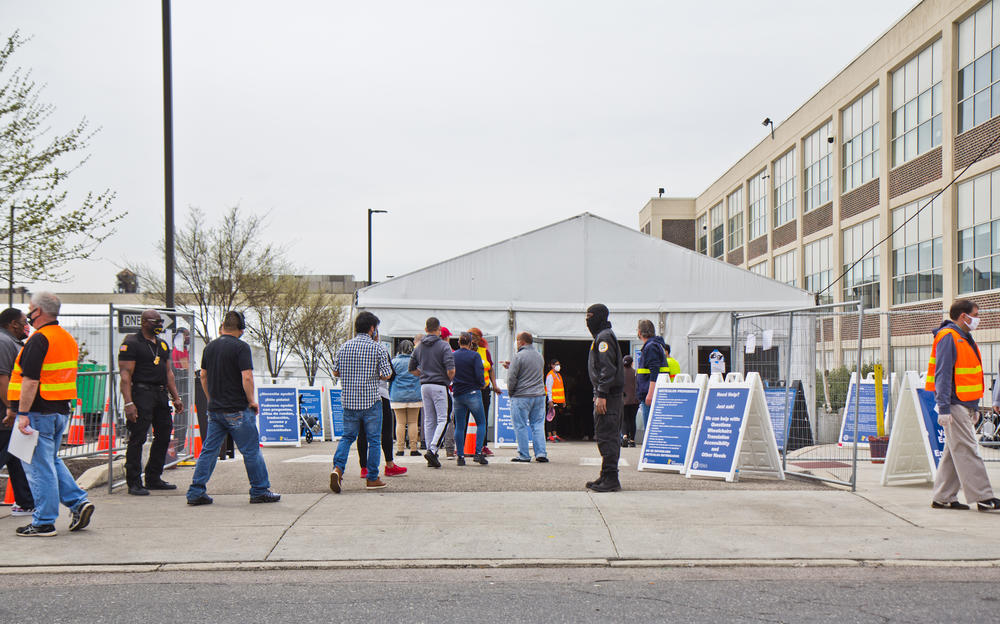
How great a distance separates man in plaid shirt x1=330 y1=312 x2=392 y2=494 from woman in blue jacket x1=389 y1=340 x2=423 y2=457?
117 inches

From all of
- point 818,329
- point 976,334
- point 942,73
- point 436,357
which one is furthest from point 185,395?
point 942,73

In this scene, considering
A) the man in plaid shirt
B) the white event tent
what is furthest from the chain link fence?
the man in plaid shirt

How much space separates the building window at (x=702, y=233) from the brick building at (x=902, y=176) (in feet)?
44.9

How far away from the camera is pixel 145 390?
29.7 ft

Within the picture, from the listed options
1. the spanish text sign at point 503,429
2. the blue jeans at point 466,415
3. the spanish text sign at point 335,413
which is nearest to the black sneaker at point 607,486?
the blue jeans at point 466,415

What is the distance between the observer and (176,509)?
8.30 metres

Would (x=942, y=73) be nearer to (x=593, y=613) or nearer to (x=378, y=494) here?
(x=378, y=494)

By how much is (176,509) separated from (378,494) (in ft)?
6.20

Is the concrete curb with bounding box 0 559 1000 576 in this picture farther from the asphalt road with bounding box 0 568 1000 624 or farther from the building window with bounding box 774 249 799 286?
the building window with bounding box 774 249 799 286

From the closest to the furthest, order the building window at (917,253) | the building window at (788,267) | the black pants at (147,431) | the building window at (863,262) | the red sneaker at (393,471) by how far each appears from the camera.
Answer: the black pants at (147,431) < the red sneaker at (393,471) < the building window at (917,253) < the building window at (863,262) < the building window at (788,267)

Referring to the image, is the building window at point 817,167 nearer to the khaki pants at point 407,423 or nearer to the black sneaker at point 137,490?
the khaki pants at point 407,423

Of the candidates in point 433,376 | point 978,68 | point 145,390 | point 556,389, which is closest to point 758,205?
point 978,68

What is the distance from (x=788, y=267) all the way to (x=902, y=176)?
12878 millimetres

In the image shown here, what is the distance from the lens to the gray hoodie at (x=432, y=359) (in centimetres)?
1159
